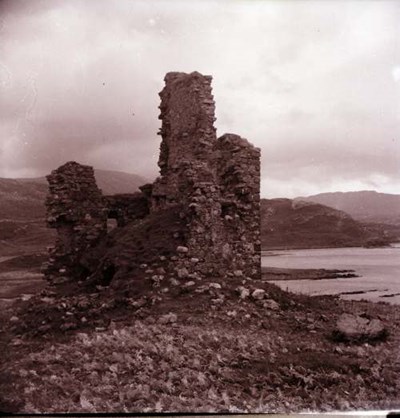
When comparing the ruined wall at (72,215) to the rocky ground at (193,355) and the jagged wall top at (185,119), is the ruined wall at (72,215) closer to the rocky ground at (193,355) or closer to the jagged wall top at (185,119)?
the jagged wall top at (185,119)

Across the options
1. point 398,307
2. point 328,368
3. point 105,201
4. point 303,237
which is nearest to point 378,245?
point 303,237

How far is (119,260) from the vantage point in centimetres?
1206

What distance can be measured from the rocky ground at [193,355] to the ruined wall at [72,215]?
13.1 feet

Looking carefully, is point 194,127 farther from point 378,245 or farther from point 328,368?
point 378,245

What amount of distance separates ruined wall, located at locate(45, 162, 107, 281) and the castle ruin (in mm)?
31

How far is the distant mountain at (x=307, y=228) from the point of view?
69812 millimetres

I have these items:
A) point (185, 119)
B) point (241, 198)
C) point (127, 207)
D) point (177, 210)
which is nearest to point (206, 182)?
point (177, 210)

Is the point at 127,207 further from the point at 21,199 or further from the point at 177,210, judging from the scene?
the point at 21,199

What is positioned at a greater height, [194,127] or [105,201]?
[194,127]

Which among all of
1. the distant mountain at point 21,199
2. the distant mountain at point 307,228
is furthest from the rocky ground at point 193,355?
the distant mountain at point 307,228

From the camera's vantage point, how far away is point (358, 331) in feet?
30.1

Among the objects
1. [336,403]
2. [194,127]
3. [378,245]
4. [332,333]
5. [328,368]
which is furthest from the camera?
[378,245]

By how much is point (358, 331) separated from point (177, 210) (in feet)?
19.0

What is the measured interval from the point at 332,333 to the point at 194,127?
24.5 feet
